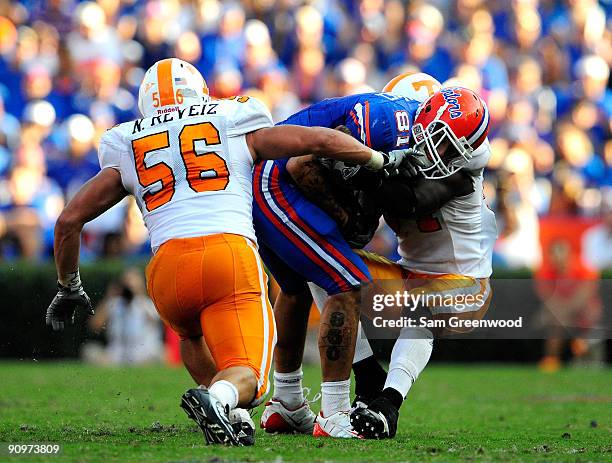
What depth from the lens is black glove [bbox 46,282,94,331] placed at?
240 inches

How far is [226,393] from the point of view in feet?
17.1

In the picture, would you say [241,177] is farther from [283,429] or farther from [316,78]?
[316,78]

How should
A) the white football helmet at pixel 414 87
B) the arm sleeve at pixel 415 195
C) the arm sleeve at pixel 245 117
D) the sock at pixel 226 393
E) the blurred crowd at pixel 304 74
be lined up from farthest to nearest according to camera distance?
the blurred crowd at pixel 304 74, the white football helmet at pixel 414 87, the arm sleeve at pixel 415 195, the arm sleeve at pixel 245 117, the sock at pixel 226 393

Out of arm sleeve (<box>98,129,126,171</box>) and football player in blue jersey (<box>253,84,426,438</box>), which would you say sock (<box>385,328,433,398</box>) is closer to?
football player in blue jersey (<box>253,84,426,438</box>)

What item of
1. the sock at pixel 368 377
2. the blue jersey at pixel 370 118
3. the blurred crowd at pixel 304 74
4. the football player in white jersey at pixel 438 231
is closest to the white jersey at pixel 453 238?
the football player in white jersey at pixel 438 231

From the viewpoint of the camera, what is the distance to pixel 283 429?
6629 mm

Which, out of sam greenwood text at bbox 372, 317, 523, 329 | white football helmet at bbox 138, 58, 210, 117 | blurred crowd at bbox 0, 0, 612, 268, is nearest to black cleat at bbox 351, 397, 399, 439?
sam greenwood text at bbox 372, 317, 523, 329

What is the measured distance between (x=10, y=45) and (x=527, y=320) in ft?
23.2

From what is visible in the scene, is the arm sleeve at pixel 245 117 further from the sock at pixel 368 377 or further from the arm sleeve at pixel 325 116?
the sock at pixel 368 377

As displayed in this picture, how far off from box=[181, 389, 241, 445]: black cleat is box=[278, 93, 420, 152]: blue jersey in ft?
5.90

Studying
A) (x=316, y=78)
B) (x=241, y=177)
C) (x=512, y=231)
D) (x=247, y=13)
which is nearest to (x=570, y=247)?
(x=512, y=231)

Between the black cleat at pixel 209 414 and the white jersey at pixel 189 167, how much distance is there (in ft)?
2.83

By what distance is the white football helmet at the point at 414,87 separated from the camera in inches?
271

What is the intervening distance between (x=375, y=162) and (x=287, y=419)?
1.67 m
